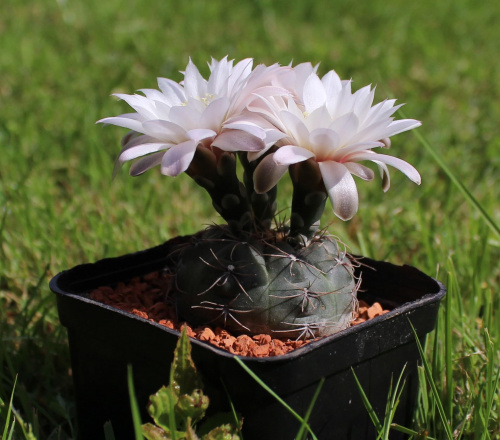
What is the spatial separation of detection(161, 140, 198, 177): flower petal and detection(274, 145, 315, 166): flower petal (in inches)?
5.1

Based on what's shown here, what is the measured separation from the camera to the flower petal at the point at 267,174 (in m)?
Result: 1.22

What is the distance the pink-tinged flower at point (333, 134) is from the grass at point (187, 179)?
1.10 ft

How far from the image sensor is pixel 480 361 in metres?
1.67

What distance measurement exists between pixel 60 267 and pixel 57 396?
540mm

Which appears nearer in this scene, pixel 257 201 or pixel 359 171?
pixel 359 171

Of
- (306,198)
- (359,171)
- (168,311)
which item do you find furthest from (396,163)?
(168,311)

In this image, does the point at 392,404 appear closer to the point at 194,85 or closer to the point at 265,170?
the point at 265,170

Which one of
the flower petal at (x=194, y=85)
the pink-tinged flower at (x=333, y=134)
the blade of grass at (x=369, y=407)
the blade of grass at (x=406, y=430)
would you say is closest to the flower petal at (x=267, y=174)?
the pink-tinged flower at (x=333, y=134)

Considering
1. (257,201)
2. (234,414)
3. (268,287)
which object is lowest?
(234,414)

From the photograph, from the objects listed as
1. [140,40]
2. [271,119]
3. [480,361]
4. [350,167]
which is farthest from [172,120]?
[140,40]

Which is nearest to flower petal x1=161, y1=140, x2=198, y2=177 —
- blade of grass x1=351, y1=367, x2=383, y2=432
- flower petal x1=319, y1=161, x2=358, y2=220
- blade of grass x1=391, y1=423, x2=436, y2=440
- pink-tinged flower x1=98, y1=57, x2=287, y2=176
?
pink-tinged flower x1=98, y1=57, x2=287, y2=176

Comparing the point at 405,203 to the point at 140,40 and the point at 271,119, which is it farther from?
the point at 140,40

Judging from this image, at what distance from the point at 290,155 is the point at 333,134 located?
81 millimetres

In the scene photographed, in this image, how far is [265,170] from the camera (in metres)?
1.23
